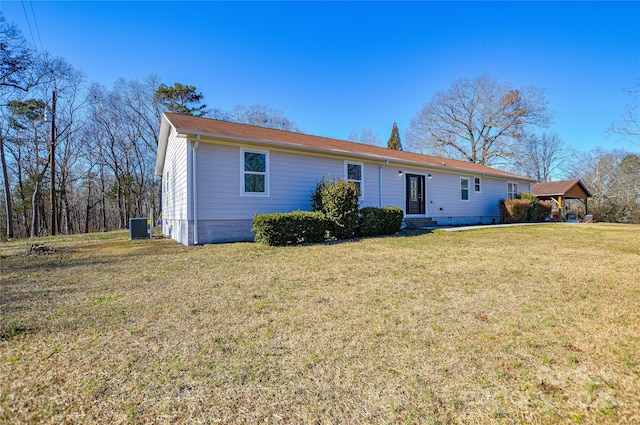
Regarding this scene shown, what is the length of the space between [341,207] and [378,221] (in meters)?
1.57

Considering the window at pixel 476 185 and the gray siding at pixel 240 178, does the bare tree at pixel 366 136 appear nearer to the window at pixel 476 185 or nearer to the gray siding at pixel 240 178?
the window at pixel 476 185

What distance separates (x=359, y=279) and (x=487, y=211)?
1453 cm

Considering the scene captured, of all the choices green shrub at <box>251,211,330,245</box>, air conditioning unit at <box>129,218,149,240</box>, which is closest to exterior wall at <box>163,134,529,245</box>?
air conditioning unit at <box>129,218,149,240</box>

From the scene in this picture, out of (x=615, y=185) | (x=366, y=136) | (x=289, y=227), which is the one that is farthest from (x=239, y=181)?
(x=615, y=185)

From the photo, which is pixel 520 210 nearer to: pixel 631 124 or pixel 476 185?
pixel 476 185

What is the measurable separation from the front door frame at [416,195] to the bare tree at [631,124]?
12.6m

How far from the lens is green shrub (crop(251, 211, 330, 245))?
7.43 m

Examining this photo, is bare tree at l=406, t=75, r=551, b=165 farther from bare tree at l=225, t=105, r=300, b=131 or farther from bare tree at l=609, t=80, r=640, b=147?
bare tree at l=225, t=105, r=300, b=131

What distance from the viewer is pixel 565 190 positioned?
63.0 feet

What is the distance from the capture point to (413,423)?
1537 mm

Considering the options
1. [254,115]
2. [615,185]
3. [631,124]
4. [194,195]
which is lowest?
[194,195]

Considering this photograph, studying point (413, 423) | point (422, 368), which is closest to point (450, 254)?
point (422, 368)

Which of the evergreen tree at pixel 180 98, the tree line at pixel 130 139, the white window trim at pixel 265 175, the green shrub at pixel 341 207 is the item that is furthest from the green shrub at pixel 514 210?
the evergreen tree at pixel 180 98

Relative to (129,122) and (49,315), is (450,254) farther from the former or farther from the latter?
(129,122)
